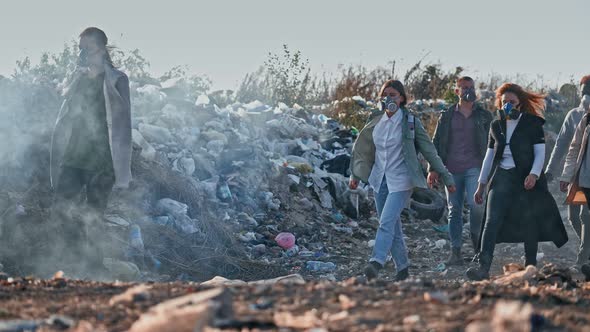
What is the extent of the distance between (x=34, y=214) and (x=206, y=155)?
3608 millimetres

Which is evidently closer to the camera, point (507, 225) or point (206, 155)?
point (507, 225)

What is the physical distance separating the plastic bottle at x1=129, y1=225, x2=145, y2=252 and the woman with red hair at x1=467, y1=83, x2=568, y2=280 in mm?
2970

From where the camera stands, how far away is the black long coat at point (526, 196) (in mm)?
8195

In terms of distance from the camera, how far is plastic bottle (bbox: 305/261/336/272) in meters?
10.2

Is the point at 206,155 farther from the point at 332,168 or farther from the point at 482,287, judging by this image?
the point at 482,287

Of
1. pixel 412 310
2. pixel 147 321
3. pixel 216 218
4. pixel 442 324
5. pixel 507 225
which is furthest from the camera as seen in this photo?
pixel 216 218

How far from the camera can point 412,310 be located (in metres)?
4.60

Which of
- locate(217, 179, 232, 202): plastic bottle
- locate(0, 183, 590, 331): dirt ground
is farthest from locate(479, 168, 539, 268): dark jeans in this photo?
locate(217, 179, 232, 202): plastic bottle

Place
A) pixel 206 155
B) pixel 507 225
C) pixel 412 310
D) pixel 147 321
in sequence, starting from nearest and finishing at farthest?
pixel 147 321 < pixel 412 310 < pixel 507 225 < pixel 206 155

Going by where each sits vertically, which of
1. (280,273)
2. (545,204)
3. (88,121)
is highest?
(88,121)

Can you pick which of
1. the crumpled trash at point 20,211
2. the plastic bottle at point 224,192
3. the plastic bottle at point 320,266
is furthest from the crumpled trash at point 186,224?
the crumpled trash at point 20,211

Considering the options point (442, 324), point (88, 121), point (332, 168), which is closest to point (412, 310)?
point (442, 324)

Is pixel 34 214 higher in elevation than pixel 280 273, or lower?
higher

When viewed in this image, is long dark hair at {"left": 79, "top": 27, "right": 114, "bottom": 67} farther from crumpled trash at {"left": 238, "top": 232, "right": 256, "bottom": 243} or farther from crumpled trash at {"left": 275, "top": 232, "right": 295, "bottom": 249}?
crumpled trash at {"left": 275, "top": 232, "right": 295, "bottom": 249}
